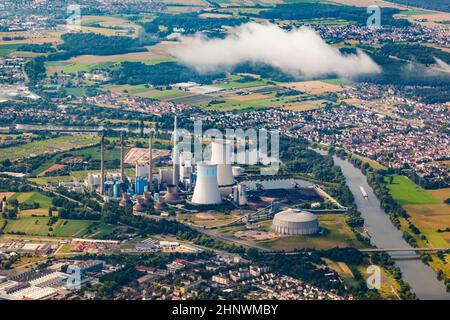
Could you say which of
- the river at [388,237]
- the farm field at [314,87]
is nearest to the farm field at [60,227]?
the river at [388,237]


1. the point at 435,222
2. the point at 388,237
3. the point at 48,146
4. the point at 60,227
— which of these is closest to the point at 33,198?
the point at 60,227

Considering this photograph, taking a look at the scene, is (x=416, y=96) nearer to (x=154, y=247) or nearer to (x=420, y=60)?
(x=420, y=60)

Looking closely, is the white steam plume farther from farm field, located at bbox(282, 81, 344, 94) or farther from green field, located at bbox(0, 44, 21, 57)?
green field, located at bbox(0, 44, 21, 57)

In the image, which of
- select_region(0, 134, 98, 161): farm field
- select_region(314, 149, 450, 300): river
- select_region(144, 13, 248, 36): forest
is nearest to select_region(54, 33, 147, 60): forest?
select_region(144, 13, 248, 36): forest

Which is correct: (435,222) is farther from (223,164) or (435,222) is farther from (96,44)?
(96,44)
